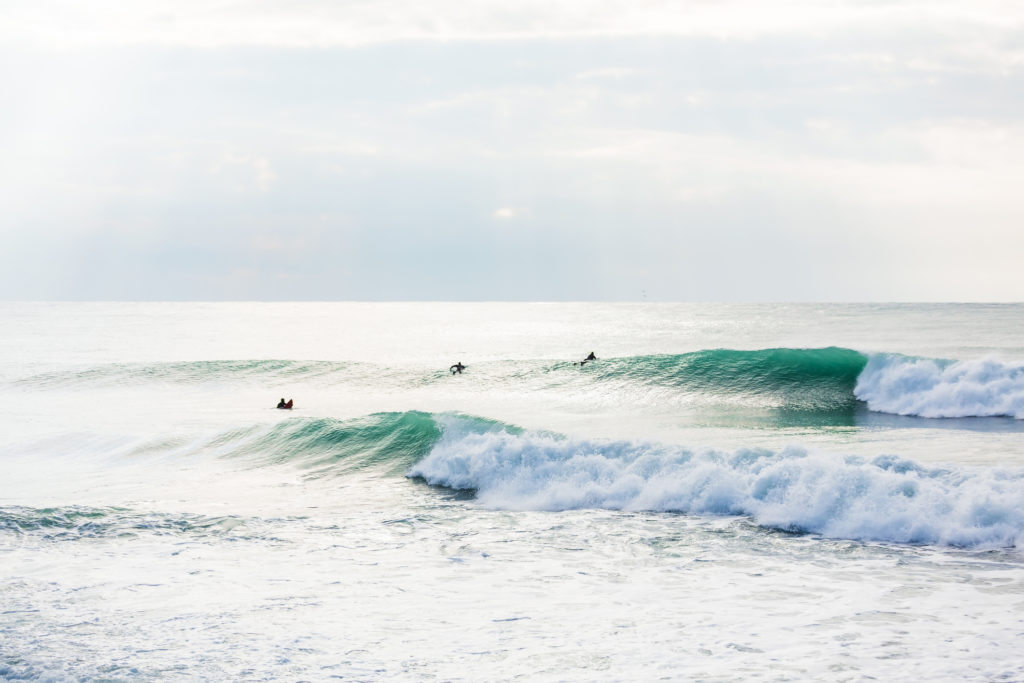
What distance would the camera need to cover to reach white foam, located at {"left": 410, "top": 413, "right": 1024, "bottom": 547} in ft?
33.6

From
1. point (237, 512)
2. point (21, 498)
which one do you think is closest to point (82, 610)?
point (237, 512)

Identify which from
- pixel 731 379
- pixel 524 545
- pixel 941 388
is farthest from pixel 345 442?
pixel 941 388

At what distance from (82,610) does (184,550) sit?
2185 millimetres

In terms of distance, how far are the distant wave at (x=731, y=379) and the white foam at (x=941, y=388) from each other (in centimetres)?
3

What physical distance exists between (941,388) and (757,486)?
48.0 ft

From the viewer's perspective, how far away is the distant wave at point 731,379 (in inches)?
926

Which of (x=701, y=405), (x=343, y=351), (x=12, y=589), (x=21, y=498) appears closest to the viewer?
(x=12, y=589)

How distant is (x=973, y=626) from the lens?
23.8 ft

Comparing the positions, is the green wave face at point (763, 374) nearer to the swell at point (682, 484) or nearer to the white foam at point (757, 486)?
the swell at point (682, 484)

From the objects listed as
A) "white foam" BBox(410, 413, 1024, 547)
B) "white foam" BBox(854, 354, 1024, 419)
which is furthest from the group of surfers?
"white foam" BBox(410, 413, 1024, 547)

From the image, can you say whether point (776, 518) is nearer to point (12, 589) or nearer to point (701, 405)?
point (12, 589)

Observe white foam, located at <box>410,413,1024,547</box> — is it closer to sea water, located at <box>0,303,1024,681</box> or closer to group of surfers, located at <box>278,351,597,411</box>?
sea water, located at <box>0,303,1024,681</box>

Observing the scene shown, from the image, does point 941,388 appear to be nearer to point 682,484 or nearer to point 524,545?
point 682,484

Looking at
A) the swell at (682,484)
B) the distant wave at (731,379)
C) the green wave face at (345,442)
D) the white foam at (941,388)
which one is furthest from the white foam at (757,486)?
the white foam at (941,388)
